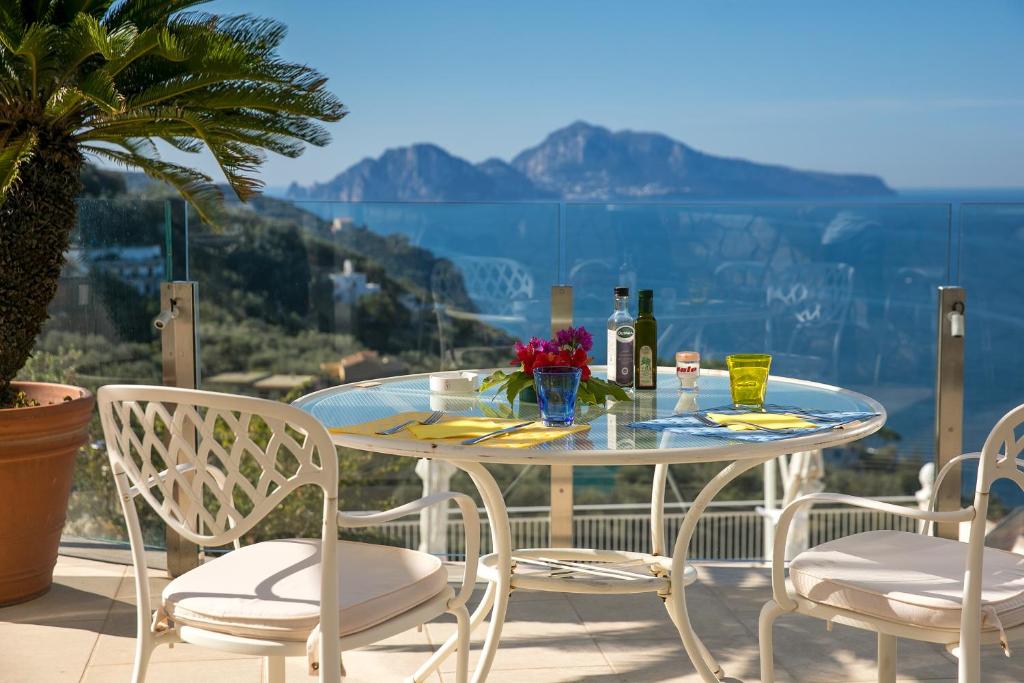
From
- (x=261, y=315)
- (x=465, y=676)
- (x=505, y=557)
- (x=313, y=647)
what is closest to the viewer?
(x=313, y=647)

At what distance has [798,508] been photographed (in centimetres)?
204

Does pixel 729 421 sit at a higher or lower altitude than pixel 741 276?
lower

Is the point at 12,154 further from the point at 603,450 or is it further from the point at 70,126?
the point at 603,450

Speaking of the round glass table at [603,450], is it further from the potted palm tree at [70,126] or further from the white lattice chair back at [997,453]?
the potted palm tree at [70,126]

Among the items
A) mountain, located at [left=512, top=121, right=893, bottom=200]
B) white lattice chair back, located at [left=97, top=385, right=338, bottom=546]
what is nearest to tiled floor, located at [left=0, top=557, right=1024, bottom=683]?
white lattice chair back, located at [left=97, top=385, right=338, bottom=546]

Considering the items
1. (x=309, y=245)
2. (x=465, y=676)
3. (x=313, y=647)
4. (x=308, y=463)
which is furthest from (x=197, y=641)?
(x=309, y=245)

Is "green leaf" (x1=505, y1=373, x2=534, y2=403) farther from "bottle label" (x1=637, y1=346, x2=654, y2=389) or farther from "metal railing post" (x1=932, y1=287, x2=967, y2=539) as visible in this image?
"metal railing post" (x1=932, y1=287, x2=967, y2=539)

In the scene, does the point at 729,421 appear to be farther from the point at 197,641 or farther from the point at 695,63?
the point at 695,63

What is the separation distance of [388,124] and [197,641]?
671 inches

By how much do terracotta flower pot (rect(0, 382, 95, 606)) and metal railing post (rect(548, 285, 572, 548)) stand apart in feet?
4.79

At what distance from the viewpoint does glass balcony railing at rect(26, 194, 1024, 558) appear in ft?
12.4

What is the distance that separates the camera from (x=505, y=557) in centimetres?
245

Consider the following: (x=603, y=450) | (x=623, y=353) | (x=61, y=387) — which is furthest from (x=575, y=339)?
(x=61, y=387)

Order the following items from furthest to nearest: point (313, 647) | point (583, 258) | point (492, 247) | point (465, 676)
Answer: point (492, 247) < point (583, 258) < point (465, 676) < point (313, 647)
